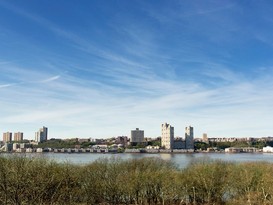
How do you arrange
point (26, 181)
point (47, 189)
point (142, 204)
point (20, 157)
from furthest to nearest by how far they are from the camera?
point (142, 204) < point (47, 189) < point (20, 157) < point (26, 181)

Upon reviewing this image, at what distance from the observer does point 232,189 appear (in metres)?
30.1

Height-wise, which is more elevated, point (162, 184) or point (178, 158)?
point (162, 184)

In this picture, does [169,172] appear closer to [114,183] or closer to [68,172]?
[114,183]

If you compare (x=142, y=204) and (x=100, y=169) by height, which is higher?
(x=100, y=169)

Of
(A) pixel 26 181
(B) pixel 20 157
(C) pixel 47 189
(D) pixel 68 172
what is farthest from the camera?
(D) pixel 68 172

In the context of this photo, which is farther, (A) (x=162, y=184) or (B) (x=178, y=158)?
(B) (x=178, y=158)

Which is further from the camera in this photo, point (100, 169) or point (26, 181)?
point (100, 169)

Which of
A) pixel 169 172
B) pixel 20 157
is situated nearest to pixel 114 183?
pixel 169 172

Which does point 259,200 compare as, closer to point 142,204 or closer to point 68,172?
point 142,204

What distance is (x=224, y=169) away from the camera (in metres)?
31.9

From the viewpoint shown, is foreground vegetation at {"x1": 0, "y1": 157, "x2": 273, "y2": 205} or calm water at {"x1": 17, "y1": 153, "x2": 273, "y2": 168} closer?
foreground vegetation at {"x1": 0, "y1": 157, "x2": 273, "y2": 205}

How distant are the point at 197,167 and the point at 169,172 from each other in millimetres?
2708

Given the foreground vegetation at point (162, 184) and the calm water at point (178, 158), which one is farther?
the calm water at point (178, 158)

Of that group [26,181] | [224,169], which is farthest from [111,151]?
[26,181]
